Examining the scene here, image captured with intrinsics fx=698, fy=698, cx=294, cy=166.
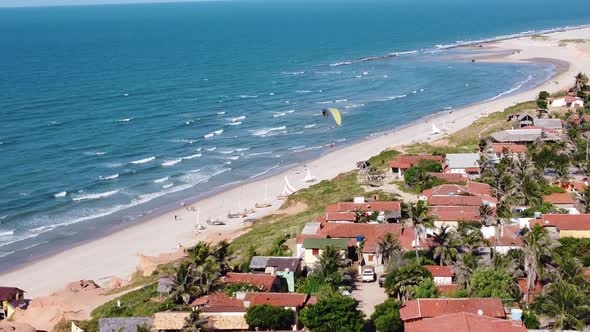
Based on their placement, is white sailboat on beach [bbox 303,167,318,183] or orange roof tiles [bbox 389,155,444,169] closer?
orange roof tiles [bbox 389,155,444,169]

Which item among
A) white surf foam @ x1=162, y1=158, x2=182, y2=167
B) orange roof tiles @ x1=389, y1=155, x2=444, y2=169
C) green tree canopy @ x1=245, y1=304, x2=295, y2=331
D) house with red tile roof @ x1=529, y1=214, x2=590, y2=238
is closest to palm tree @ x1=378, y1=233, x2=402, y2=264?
house with red tile roof @ x1=529, y1=214, x2=590, y2=238

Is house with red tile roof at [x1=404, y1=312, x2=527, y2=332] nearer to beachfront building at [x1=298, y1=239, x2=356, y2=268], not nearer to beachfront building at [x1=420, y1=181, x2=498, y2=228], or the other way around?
beachfront building at [x1=298, y1=239, x2=356, y2=268]

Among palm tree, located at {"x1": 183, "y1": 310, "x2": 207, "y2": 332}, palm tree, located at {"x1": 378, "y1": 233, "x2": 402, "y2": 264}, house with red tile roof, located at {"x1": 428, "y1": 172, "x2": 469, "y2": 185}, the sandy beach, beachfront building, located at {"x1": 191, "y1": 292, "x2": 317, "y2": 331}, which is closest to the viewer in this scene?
palm tree, located at {"x1": 183, "y1": 310, "x2": 207, "y2": 332}

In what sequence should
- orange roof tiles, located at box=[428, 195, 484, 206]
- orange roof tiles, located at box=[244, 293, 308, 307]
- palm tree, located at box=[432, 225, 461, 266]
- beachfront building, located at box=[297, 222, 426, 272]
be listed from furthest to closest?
orange roof tiles, located at box=[428, 195, 484, 206] → beachfront building, located at box=[297, 222, 426, 272] → palm tree, located at box=[432, 225, 461, 266] → orange roof tiles, located at box=[244, 293, 308, 307]

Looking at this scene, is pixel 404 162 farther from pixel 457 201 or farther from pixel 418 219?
pixel 418 219

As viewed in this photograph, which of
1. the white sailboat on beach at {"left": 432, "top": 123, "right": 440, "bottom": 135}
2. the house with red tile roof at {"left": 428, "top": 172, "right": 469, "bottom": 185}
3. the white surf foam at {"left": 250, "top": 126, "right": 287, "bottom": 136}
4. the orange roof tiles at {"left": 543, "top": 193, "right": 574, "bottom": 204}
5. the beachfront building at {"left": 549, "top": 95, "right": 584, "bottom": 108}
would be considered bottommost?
the orange roof tiles at {"left": 543, "top": 193, "right": 574, "bottom": 204}

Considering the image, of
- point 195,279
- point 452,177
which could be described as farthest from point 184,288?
point 452,177

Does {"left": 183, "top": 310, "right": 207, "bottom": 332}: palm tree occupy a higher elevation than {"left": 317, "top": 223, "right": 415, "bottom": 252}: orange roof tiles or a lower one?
lower

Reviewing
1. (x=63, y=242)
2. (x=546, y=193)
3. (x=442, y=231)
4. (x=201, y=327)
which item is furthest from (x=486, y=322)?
(x=63, y=242)
